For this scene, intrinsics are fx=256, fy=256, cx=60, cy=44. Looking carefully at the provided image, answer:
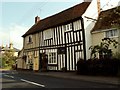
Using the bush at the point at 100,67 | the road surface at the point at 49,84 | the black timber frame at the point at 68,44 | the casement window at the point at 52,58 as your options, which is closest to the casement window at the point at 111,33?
the black timber frame at the point at 68,44

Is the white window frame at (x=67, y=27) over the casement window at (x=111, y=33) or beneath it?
over

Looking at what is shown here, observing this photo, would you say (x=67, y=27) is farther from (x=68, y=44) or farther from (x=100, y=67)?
(x=100, y=67)

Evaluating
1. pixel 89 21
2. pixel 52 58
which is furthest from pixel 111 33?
pixel 52 58

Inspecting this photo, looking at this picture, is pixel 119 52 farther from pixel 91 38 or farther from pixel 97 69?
pixel 91 38

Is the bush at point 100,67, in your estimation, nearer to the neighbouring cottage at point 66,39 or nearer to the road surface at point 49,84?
the neighbouring cottage at point 66,39

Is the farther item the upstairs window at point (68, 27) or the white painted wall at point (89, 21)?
the upstairs window at point (68, 27)

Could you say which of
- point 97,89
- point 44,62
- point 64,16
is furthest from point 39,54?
point 97,89

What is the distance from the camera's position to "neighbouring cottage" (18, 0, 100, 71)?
98.1 ft

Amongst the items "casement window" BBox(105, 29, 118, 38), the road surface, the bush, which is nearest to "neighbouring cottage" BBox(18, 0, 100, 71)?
"casement window" BBox(105, 29, 118, 38)

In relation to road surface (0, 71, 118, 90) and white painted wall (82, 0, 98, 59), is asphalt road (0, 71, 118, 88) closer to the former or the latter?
road surface (0, 71, 118, 90)

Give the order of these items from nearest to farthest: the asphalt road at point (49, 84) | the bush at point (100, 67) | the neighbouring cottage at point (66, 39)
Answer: the asphalt road at point (49, 84), the bush at point (100, 67), the neighbouring cottage at point (66, 39)

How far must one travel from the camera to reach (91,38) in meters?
30.3

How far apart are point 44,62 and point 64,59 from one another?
17.6ft

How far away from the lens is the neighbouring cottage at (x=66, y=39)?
98.1 ft
